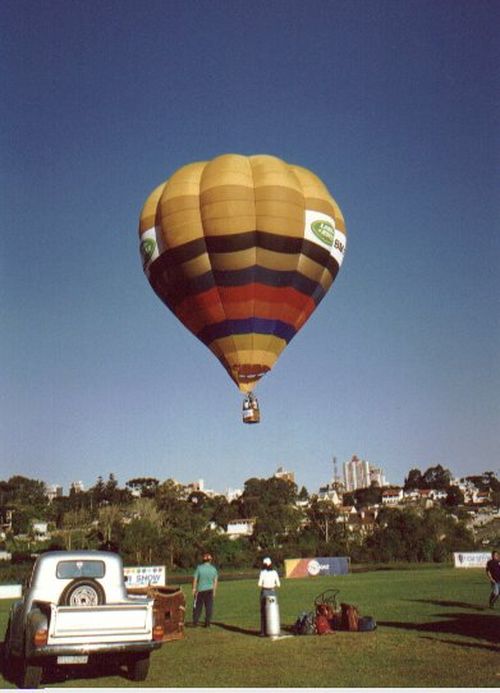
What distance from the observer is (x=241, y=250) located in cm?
2389

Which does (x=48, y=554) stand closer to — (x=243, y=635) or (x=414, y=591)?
(x=243, y=635)

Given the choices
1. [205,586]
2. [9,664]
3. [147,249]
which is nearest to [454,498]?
[147,249]

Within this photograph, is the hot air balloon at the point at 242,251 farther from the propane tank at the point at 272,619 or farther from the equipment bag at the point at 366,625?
the equipment bag at the point at 366,625

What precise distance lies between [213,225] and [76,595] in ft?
48.7

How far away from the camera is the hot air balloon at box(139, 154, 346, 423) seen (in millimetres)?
23891

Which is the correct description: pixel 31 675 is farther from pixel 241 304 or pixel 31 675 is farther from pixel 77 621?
pixel 241 304

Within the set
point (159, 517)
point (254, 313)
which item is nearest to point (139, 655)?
point (254, 313)

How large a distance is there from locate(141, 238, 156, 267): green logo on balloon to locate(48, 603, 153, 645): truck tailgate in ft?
55.5

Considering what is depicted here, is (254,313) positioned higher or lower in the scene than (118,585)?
higher

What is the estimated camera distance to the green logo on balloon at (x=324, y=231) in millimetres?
24984

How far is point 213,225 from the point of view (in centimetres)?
2370

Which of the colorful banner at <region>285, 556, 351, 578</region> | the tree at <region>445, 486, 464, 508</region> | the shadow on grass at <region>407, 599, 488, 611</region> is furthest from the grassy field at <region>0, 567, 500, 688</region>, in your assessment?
the tree at <region>445, 486, 464, 508</region>

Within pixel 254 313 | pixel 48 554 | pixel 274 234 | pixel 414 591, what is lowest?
pixel 414 591

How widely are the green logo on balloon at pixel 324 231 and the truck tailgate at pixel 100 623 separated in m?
17.1
